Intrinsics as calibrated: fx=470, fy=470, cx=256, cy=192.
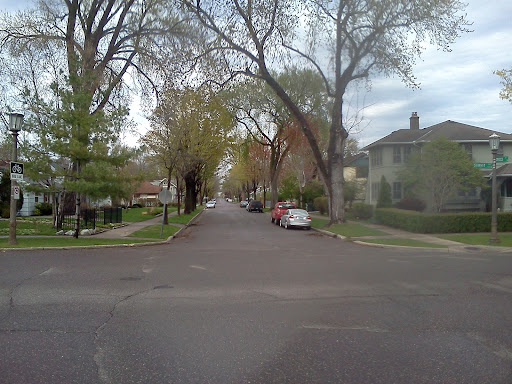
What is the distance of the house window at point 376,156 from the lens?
36669 millimetres

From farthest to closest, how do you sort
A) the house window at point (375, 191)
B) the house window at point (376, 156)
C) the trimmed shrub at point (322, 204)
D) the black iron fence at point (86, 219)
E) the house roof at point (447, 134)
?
the trimmed shrub at point (322, 204), the house window at point (375, 191), the house window at point (376, 156), the house roof at point (447, 134), the black iron fence at point (86, 219)

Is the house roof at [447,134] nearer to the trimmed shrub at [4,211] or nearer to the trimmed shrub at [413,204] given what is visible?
the trimmed shrub at [413,204]

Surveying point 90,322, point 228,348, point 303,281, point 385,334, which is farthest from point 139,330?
point 303,281

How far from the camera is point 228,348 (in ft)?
17.7

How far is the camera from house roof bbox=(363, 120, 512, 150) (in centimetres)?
3259

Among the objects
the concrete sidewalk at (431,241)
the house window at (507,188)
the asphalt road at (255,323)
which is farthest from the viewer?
the house window at (507,188)

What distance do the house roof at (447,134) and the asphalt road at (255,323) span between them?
75.8 feet

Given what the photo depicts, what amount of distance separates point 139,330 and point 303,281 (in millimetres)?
4388

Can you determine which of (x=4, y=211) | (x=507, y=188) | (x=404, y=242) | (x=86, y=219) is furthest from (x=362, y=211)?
(x=4, y=211)

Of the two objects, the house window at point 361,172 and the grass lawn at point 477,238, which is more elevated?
the house window at point 361,172

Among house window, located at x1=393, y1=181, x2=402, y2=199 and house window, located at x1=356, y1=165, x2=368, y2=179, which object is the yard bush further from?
house window, located at x1=356, y1=165, x2=368, y2=179

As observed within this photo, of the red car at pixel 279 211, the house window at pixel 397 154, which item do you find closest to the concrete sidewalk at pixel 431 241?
the red car at pixel 279 211

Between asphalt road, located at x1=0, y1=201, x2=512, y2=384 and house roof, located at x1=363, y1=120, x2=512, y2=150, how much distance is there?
23089 mm

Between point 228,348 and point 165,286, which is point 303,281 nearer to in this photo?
point 165,286
